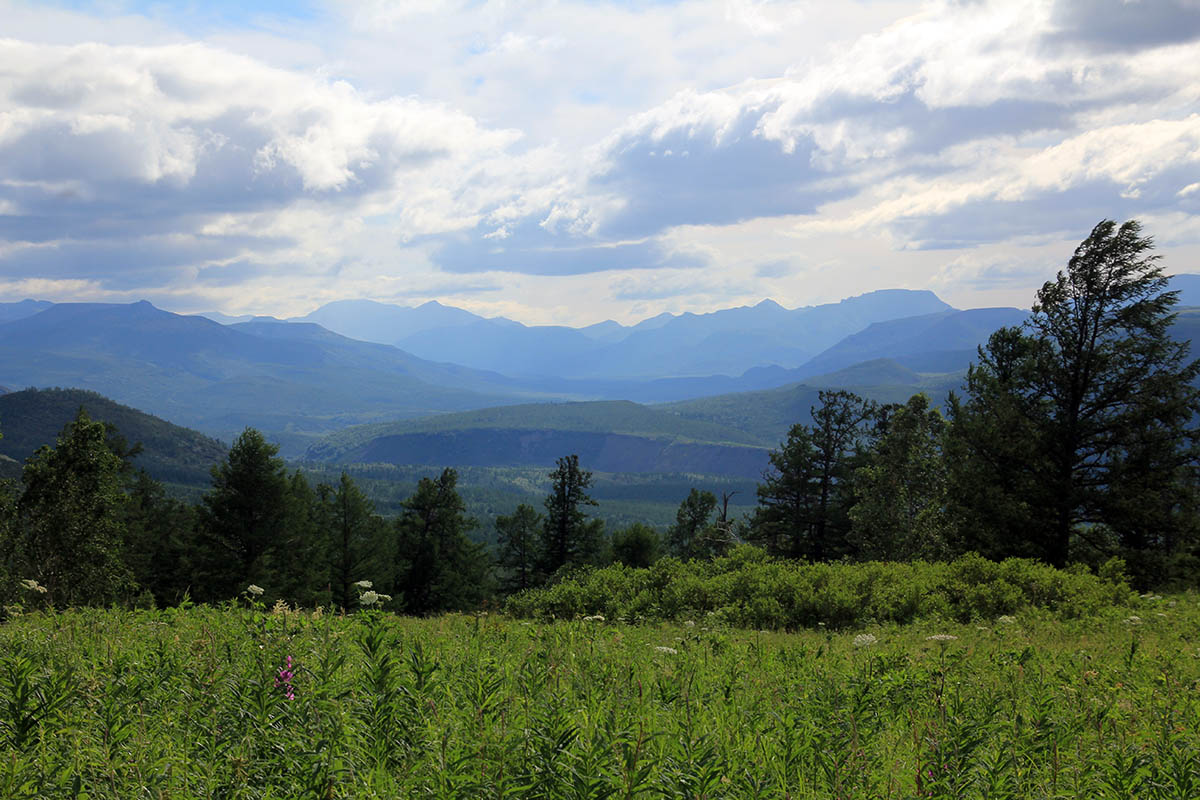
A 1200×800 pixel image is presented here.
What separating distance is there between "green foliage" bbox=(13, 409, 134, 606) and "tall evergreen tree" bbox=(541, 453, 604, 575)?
104 feet

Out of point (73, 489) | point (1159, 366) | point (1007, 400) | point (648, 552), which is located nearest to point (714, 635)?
point (1007, 400)

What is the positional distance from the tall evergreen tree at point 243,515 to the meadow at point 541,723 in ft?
108

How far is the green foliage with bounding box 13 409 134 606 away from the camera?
30.0m

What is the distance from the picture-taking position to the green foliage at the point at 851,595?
14016mm

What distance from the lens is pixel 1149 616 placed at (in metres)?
12.2

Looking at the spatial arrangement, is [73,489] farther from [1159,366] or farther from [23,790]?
[1159,366]

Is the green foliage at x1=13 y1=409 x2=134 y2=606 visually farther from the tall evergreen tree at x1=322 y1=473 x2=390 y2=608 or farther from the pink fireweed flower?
the pink fireweed flower

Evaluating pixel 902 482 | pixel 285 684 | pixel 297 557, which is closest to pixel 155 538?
pixel 297 557

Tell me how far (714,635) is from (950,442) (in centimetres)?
1964

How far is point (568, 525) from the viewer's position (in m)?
58.7

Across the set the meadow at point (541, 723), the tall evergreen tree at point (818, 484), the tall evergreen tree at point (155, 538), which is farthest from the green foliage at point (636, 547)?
the meadow at point (541, 723)

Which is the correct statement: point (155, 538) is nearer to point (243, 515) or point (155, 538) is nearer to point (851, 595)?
point (243, 515)

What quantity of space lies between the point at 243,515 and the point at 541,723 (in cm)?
3879

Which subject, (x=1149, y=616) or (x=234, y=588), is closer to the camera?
(x=1149, y=616)
